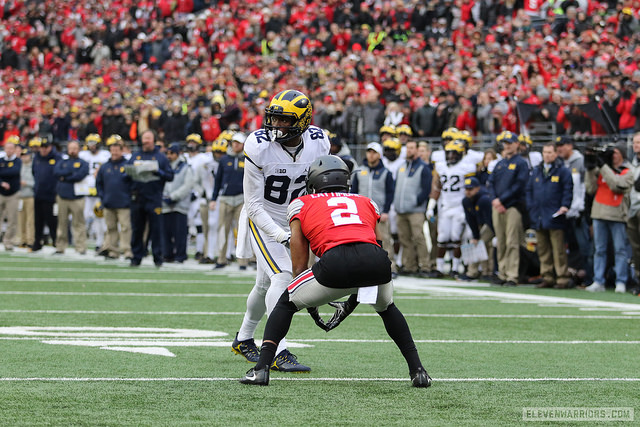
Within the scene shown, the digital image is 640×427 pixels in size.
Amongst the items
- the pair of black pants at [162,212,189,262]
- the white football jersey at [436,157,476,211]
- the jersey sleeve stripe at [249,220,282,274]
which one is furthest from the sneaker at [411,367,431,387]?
the pair of black pants at [162,212,189,262]

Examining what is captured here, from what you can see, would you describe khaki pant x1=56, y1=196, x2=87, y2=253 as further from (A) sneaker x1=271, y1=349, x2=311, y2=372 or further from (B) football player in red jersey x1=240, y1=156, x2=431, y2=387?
(B) football player in red jersey x1=240, y1=156, x2=431, y2=387

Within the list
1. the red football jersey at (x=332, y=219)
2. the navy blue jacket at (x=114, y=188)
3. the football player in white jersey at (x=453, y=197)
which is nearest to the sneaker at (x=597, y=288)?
the football player in white jersey at (x=453, y=197)

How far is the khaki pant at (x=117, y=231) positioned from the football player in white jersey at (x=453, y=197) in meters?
5.45

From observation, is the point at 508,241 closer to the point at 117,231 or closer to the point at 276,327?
the point at 117,231

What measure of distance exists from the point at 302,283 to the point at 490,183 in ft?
31.5

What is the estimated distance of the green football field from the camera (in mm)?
5371

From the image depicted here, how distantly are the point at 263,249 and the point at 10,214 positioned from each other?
1502 centimetres

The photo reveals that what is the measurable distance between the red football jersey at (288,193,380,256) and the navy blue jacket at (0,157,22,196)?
15.2 meters

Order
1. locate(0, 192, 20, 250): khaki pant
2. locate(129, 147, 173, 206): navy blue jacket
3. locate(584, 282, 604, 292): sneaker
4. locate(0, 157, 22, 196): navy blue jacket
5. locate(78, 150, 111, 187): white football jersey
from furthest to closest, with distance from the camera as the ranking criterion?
locate(78, 150, 111, 187): white football jersey < locate(0, 192, 20, 250): khaki pant < locate(0, 157, 22, 196): navy blue jacket < locate(129, 147, 173, 206): navy blue jacket < locate(584, 282, 604, 292): sneaker

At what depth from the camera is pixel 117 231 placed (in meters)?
18.8

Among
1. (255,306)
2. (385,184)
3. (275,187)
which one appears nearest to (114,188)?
(385,184)

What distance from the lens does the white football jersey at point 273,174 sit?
23.3 feet

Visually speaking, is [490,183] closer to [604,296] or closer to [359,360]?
[604,296]

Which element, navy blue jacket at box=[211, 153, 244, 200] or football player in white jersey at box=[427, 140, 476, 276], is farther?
navy blue jacket at box=[211, 153, 244, 200]
